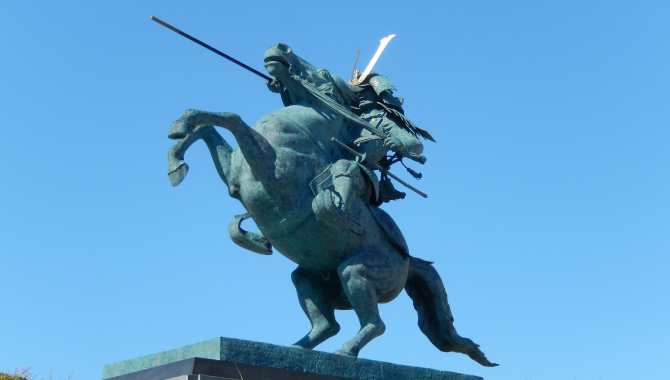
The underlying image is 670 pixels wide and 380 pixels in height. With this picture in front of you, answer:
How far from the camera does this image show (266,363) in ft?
24.7

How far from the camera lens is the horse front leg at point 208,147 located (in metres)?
8.05

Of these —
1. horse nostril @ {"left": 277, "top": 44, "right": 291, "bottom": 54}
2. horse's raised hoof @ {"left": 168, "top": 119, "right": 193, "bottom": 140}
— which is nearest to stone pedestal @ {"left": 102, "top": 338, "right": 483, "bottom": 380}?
horse's raised hoof @ {"left": 168, "top": 119, "right": 193, "bottom": 140}

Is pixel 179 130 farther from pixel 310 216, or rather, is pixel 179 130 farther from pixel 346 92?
pixel 346 92

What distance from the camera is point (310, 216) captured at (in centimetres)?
845

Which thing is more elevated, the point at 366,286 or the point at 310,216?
the point at 310,216

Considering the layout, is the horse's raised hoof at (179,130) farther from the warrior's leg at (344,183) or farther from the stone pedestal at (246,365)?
the stone pedestal at (246,365)

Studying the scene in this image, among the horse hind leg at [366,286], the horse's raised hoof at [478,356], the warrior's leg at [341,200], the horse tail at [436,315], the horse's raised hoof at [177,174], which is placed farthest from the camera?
the horse's raised hoof at [478,356]

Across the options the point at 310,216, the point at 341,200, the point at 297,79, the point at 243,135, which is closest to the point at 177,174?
the point at 243,135

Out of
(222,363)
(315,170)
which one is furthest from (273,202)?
(222,363)

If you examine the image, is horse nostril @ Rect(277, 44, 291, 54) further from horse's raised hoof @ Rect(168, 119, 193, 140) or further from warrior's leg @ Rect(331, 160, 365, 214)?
horse's raised hoof @ Rect(168, 119, 193, 140)

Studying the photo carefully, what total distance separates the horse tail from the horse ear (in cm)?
154

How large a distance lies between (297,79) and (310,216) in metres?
1.32

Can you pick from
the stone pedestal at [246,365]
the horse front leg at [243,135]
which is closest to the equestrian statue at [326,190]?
the horse front leg at [243,135]

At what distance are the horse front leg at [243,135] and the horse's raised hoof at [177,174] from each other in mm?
247
